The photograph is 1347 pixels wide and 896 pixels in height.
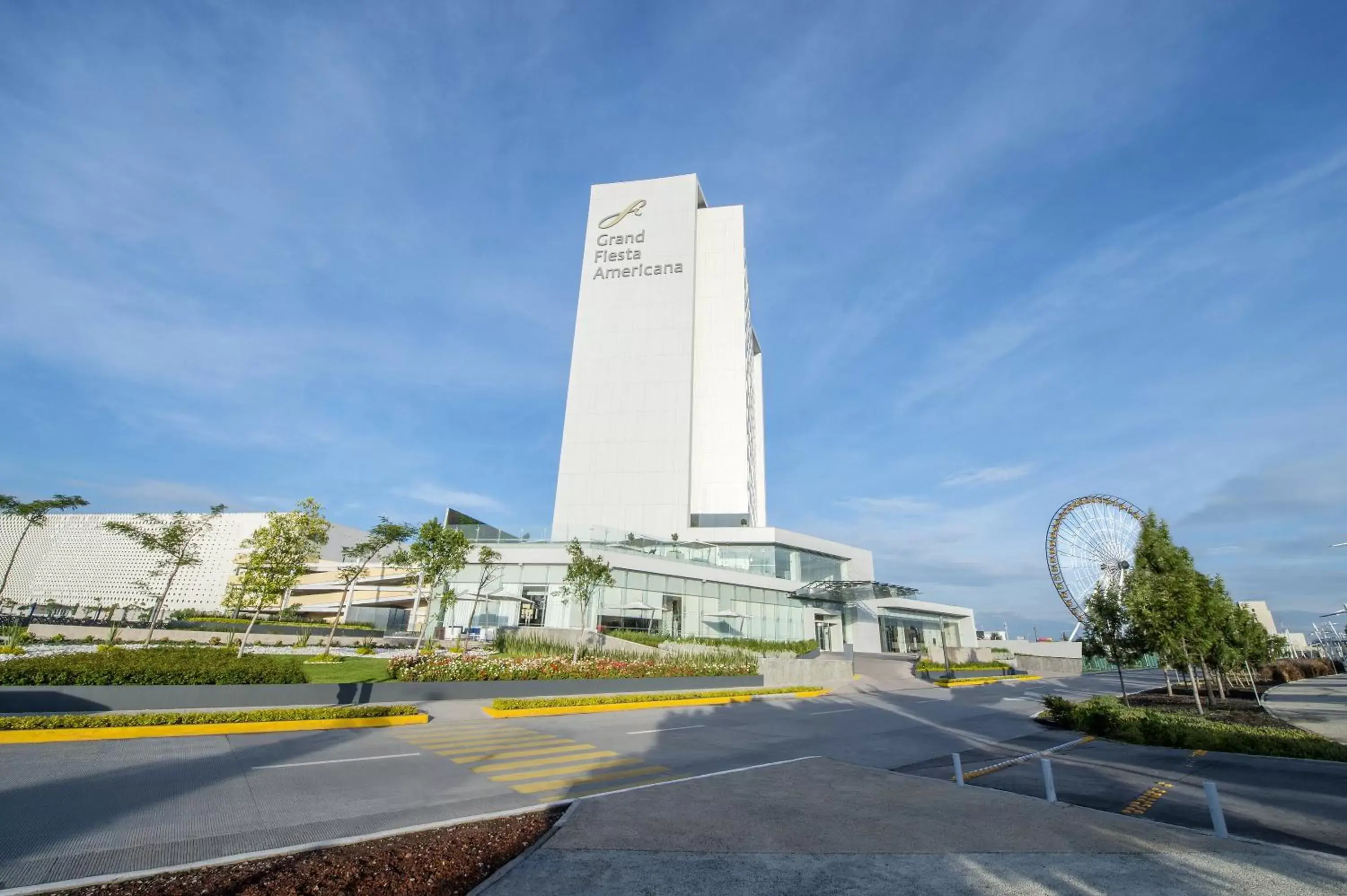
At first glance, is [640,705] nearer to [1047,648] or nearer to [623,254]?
[623,254]

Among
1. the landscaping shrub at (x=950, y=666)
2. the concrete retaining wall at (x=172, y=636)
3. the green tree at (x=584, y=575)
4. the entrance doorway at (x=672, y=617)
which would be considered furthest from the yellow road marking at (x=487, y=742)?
the landscaping shrub at (x=950, y=666)

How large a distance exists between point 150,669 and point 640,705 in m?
15.7

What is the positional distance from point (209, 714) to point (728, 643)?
31.2 metres

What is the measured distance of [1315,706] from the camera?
25109 millimetres

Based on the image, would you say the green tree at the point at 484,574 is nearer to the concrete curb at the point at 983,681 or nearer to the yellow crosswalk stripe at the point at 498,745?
the yellow crosswalk stripe at the point at 498,745

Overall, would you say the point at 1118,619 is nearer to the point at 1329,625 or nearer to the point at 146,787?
the point at 146,787

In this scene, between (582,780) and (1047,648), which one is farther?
(1047,648)

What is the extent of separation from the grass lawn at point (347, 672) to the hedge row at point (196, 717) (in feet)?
6.90

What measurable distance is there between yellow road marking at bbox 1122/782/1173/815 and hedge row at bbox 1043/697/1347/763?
18.2 ft

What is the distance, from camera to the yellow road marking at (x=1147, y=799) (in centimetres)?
975

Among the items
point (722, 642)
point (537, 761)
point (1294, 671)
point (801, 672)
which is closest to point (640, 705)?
point (537, 761)

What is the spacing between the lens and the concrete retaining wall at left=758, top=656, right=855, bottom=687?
3434cm

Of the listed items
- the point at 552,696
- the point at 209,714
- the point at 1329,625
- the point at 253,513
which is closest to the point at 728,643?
the point at 552,696

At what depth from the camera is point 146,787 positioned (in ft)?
31.1
